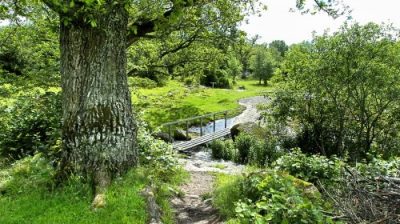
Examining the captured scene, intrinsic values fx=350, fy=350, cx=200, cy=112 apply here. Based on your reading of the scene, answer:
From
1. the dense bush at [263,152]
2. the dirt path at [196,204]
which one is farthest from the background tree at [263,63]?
the dirt path at [196,204]

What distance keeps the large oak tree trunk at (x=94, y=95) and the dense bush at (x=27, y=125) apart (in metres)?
2.92

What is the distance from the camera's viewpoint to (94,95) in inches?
227

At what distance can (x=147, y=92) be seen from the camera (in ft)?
122

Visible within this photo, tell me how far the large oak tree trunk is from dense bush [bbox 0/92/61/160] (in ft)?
9.58

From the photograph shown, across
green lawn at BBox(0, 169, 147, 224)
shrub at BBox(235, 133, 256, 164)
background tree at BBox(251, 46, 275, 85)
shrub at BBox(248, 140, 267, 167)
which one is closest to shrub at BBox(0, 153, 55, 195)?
green lawn at BBox(0, 169, 147, 224)

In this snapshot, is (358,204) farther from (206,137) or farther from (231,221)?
(206,137)

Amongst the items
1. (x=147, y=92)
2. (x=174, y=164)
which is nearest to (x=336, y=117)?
(x=174, y=164)

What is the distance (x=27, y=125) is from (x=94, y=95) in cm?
472

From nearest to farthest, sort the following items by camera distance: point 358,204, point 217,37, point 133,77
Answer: point 358,204 < point 217,37 < point 133,77

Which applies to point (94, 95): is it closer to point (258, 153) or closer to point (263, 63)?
point (258, 153)

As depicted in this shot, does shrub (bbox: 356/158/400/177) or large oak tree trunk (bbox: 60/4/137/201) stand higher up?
large oak tree trunk (bbox: 60/4/137/201)

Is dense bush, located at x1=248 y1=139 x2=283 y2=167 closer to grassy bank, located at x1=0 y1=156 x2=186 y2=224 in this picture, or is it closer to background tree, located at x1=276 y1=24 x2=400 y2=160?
→ background tree, located at x1=276 y1=24 x2=400 y2=160

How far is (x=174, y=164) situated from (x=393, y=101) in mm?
11093

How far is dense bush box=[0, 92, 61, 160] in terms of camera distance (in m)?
9.03
